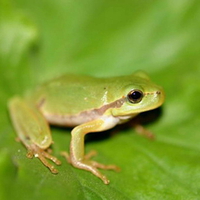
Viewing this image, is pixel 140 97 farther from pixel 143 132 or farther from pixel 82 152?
pixel 82 152

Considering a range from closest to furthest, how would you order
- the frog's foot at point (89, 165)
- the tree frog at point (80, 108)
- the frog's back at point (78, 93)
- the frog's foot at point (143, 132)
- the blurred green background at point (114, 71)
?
1. the blurred green background at point (114, 71)
2. the frog's foot at point (89, 165)
3. the tree frog at point (80, 108)
4. the frog's back at point (78, 93)
5. the frog's foot at point (143, 132)

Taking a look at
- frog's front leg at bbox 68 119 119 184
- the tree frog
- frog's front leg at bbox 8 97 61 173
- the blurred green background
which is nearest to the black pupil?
the tree frog

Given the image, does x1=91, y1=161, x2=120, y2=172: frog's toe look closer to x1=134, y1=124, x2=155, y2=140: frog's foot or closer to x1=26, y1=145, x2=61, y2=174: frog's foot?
x1=26, y1=145, x2=61, y2=174: frog's foot

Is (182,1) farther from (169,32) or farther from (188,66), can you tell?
(188,66)

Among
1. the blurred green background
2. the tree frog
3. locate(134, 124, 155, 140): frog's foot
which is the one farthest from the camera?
locate(134, 124, 155, 140): frog's foot

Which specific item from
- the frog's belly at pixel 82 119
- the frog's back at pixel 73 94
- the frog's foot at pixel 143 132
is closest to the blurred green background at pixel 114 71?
the frog's foot at pixel 143 132

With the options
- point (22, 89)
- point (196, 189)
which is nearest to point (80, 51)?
point (22, 89)

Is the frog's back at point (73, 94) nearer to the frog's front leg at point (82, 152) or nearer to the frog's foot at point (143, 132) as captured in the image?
the frog's front leg at point (82, 152)
